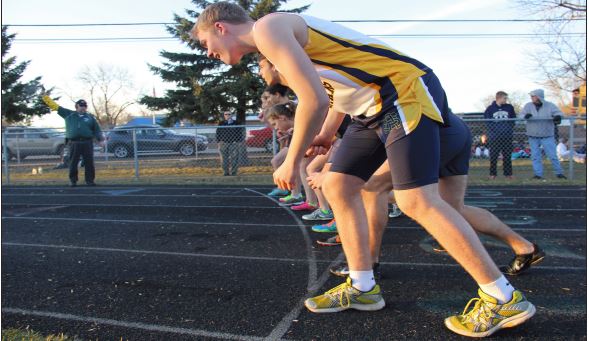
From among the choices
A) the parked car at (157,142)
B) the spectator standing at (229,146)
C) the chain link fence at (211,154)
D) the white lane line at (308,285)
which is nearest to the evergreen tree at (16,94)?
the chain link fence at (211,154)

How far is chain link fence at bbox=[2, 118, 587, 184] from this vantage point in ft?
39.0

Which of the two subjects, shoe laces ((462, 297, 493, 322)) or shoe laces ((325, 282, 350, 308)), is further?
shoe laces ((325, 282, 350, 308))

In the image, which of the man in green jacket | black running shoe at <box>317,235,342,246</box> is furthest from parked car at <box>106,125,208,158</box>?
black running shoe at <box>317,235,342,246</box>

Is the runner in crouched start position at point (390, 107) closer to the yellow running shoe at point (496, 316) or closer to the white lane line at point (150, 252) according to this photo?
the yellow running shoe at point (496, 316)

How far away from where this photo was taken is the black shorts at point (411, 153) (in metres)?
2.39

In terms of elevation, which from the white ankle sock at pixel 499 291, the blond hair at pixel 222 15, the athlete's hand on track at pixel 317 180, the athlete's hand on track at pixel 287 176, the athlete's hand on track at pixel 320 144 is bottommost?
the white ankle sock at pixel 499 291

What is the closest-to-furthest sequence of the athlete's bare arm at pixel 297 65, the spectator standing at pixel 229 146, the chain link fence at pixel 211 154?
1. the athlete's bare arm at pixel 297 65
2. the chain link fence at pixel 211 154
3. the spectator standing at pixel 229 146

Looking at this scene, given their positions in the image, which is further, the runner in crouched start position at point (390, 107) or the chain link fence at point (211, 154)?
the chain link fence at point (211, 154)

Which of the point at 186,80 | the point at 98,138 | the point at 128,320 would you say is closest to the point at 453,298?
the point at 128,320

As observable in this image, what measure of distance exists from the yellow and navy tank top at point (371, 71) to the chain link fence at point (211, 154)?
907 cm

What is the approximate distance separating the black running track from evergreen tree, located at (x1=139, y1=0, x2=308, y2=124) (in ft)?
41.1

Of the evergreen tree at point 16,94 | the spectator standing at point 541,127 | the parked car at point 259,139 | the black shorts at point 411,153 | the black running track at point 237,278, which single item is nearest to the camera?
the black shorts at point 411,153

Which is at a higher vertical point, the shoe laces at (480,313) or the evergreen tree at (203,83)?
the evergreen tree at (203,83)

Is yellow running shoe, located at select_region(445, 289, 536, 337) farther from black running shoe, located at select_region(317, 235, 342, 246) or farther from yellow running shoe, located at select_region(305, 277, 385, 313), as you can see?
black running shoe, located at select_region(317, 235, 342, 246)
